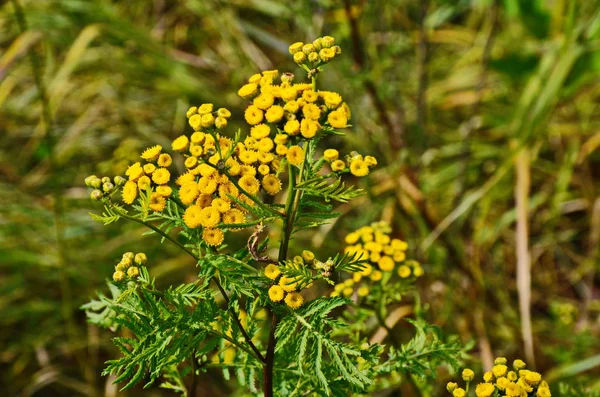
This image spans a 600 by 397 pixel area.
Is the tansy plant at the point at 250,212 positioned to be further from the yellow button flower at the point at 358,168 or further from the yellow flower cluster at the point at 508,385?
the yellow flower cluster at the point at 508,385

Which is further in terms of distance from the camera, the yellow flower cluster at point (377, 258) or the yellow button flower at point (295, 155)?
the yellow flower cluster at point (377, 258)

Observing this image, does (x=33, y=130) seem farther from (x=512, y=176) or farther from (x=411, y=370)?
(x=411, y=370)

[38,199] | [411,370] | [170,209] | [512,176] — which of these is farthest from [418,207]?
[38,199]

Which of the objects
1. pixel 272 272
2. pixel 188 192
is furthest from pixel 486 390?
pixel 188 192

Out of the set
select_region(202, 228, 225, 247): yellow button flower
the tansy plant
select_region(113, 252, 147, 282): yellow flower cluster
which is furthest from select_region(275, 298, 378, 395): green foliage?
select_region(113, 252, 147, 282): yellow flower cluster

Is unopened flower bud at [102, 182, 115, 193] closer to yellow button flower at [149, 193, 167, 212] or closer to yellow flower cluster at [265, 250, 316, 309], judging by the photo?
yellow button flower at [149, 193, 167, 212]

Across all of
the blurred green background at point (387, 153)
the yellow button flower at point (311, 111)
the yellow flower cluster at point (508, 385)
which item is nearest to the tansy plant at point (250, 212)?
the yellow button flower at point (311, 111)
